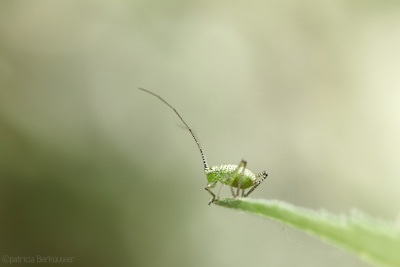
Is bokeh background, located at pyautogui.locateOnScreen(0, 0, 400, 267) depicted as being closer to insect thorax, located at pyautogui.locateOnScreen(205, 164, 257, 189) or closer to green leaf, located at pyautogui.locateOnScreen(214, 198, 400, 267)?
insect thorax, located at pyautogui.locateOnScreen(205, 164, 257, 189)

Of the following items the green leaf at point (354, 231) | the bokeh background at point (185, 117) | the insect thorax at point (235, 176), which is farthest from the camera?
the bokeh background at point (185, 117)

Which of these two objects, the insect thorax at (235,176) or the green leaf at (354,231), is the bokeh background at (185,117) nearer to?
the insect thorax at (235,176)

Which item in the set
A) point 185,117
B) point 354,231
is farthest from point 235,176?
point 185,117

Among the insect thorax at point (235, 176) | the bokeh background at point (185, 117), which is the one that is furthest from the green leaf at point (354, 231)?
the bokeh background at point (185, 117)

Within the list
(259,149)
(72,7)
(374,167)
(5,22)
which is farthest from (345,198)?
(5,22)

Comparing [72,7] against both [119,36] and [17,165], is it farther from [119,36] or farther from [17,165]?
[17,165]

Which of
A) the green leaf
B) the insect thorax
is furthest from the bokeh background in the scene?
the green leaf

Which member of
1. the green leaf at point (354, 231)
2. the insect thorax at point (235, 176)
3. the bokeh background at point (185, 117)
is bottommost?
the green leaf at point (354, 231)
